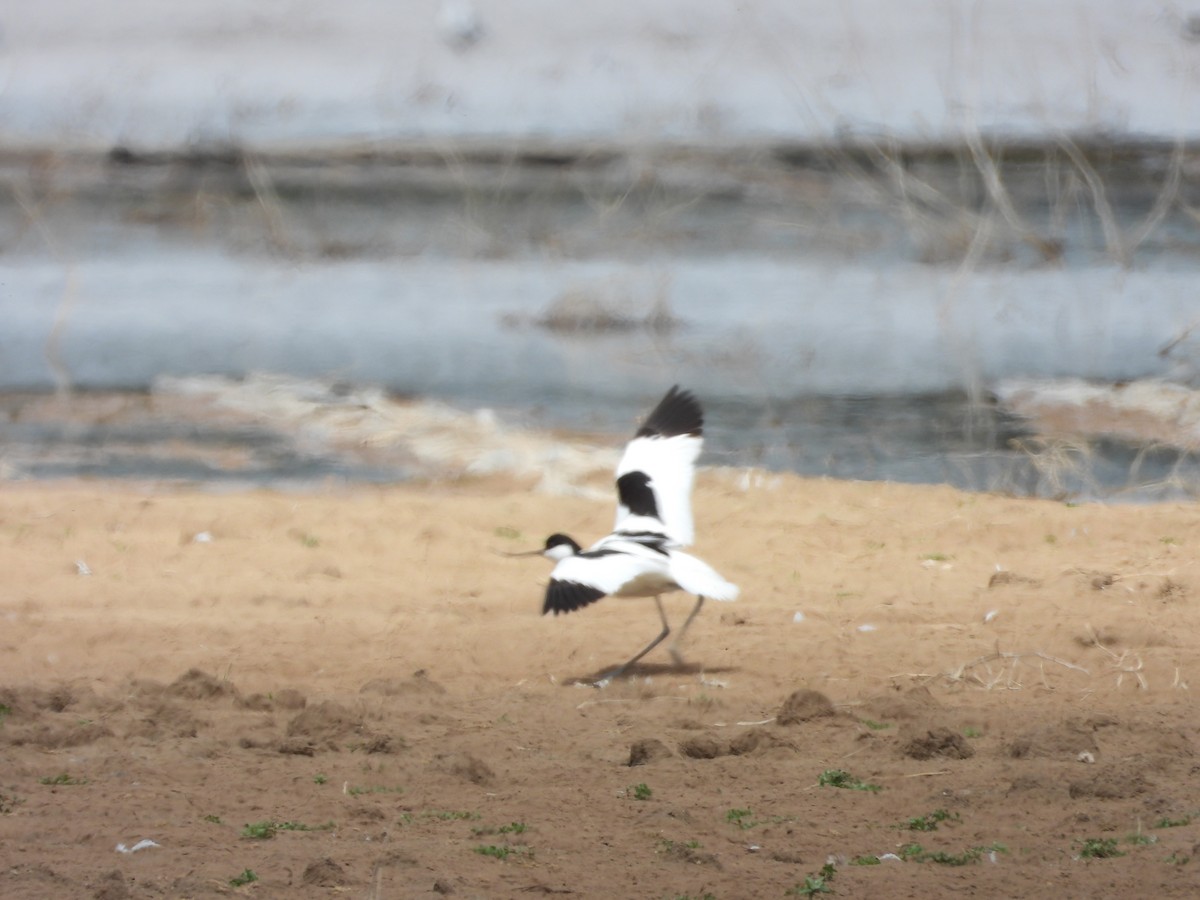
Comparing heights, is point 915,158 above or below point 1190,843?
above

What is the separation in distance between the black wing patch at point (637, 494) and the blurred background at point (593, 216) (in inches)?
218

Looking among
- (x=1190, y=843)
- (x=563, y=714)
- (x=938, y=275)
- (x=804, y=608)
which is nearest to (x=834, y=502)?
(x=804, y=608)

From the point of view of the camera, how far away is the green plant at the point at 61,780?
570cm

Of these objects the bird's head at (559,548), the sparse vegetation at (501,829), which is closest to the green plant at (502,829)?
the sparse vegetation at (501,829)

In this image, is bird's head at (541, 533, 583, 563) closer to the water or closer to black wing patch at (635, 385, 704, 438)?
black wing patch at (635, 385, 704, 438)

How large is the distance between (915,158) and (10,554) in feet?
31.8

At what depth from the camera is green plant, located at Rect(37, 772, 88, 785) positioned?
18.7 feet

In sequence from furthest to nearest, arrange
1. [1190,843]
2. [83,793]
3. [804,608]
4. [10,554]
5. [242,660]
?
[10,554]
[804,608]
[242,660]
[83,793]
[1190,843]

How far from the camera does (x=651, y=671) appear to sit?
8.00 meters

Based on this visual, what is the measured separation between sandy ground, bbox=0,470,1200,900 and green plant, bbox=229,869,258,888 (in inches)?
1.2

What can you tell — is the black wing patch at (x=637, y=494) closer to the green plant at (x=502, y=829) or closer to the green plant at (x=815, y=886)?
the green plant at (x=502, y=829)

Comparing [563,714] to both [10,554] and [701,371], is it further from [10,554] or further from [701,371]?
[701,371]

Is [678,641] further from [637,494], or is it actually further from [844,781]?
[844,781]

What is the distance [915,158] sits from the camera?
15.4 m
